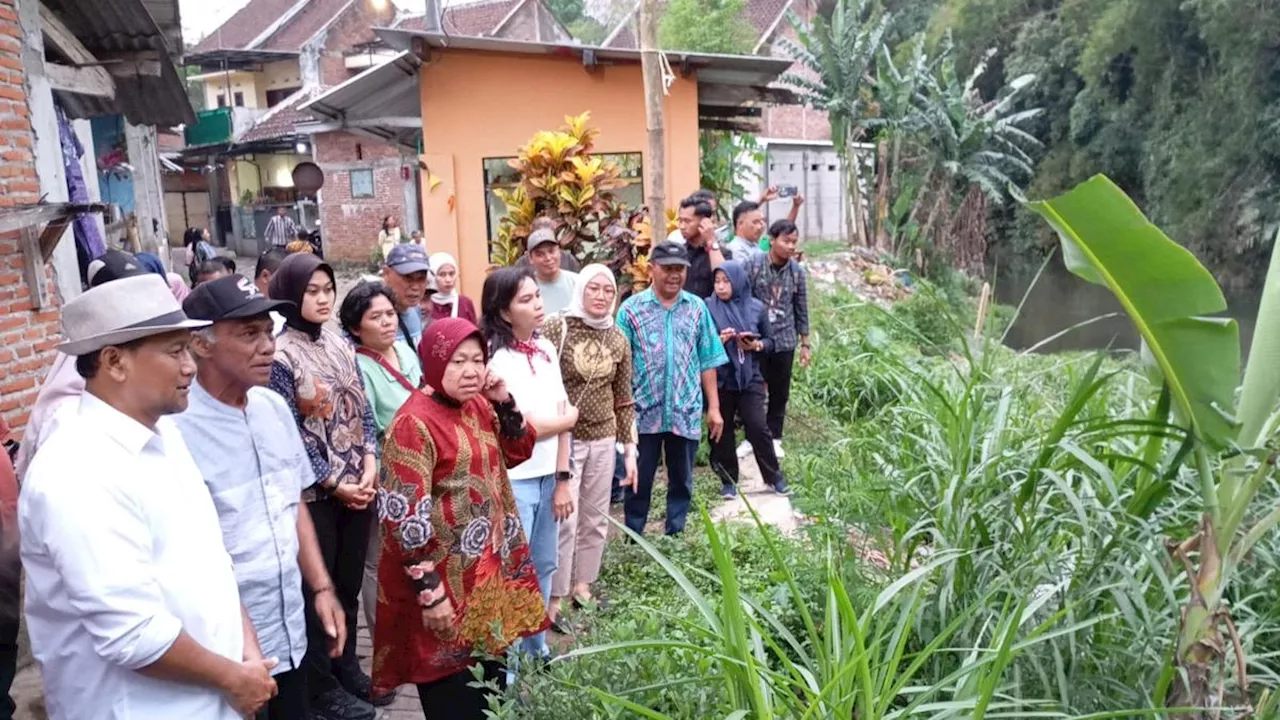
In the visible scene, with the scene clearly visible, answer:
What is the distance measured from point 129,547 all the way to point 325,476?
1560mm

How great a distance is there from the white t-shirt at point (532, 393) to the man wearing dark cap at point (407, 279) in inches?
32.5

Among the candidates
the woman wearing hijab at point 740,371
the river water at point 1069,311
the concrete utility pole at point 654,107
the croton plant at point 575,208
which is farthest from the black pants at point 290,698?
the river water at point 1069,311

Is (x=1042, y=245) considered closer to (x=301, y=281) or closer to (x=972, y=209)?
(x=972, y=209)

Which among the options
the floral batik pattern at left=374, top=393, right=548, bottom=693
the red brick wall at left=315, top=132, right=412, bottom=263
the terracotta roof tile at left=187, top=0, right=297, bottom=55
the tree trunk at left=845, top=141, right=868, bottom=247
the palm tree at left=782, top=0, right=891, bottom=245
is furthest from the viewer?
the terracotta roof tile at left=187, top=0, right=297, bottom=55

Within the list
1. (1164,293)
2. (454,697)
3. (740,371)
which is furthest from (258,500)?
(740,371)

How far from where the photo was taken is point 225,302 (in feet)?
8.87

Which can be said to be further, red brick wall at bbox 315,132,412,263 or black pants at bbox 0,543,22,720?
red brick wall at bbox 315,132,412,263

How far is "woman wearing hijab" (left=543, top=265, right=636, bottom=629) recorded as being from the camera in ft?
14.3

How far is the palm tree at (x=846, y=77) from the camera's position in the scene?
17422 millimetres

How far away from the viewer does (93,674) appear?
81.4 inches

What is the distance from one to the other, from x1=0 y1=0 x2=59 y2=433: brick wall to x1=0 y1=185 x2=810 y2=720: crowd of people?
654 mm

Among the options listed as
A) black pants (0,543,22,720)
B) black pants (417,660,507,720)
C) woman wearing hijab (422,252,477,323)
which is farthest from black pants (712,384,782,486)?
black pants (0,543,22,720)

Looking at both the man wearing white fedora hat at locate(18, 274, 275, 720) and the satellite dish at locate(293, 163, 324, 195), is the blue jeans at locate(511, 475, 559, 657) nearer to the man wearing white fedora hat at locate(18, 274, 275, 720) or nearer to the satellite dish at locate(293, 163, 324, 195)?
the man wearing white fedora hat at locate(18, 274, 275, 720)

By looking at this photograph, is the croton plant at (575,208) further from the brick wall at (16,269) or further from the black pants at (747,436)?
the brick wall at (16,269)
